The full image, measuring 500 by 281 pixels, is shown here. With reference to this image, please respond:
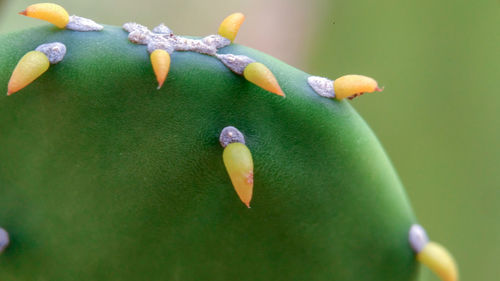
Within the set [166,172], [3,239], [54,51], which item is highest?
[54,51]

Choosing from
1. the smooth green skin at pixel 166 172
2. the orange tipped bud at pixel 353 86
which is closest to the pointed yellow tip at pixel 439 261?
the smooth green skin at pixel 166 172

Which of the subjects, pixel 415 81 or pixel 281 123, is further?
pixel 415 81

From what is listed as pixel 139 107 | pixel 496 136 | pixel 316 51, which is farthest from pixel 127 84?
pixel 316 51

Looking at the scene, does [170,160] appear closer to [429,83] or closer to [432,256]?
[432,256]

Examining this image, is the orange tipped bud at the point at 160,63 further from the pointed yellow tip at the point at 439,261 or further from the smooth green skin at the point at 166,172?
the pointed yellow tip at the point at 439,261

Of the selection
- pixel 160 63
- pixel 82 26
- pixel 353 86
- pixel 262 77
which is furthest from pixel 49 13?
pixel 353 86

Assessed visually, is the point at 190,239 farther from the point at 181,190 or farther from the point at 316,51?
the point at 316,51

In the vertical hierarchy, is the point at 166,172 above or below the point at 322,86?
below
